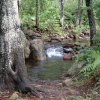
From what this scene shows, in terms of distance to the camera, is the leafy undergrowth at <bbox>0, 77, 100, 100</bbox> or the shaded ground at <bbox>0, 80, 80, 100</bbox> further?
the shaded ground at <bbox>0, 80, 80, 100</bbox>

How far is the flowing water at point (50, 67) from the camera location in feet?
38.7

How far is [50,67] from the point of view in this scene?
14.0 m

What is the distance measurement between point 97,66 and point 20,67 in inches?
92.4

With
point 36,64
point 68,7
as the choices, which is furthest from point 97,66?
point 68,7

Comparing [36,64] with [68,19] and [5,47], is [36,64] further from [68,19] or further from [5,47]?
[68,19]

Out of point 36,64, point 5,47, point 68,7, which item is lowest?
point 36,64

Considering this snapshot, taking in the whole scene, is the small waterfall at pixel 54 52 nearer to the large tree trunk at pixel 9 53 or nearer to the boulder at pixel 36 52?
the boulder at pixel 36 52

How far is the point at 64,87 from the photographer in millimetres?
8281

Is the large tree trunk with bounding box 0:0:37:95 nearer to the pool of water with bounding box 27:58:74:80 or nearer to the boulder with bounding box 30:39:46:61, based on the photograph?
the pool of water with bounding box 27:58:74:80

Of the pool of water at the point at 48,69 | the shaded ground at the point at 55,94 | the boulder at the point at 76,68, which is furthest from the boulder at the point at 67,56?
the shaded ground at the point at 55,94

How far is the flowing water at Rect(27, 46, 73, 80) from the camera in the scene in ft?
38.7

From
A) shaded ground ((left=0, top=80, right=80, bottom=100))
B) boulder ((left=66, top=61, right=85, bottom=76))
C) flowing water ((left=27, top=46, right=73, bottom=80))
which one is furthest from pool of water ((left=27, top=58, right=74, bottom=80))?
shaded ground ((left=0, top=80, right=80, bottom=100))

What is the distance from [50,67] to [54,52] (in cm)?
517

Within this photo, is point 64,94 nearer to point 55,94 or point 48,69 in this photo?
point 55,94
